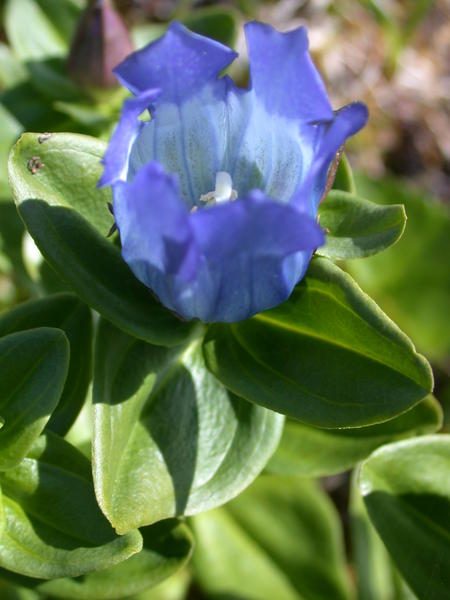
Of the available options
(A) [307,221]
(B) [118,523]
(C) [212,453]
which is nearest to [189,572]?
(C) [212,453]

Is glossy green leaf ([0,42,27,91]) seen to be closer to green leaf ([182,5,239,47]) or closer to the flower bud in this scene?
the flower bud

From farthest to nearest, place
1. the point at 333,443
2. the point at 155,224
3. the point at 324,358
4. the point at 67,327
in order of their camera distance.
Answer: the point at 333,443
the point at 67,327
the point at 324,358
the point at 155,224

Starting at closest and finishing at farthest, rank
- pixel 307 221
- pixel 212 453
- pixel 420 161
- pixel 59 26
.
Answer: pixel 307 221
pixel 212 453
pixel 59 26
pixel 420 161

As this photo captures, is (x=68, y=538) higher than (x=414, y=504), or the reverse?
→ (x=68, y=538)

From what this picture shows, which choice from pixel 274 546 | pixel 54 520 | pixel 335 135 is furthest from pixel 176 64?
pixel 274 546

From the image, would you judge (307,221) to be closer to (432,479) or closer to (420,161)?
(432,479)

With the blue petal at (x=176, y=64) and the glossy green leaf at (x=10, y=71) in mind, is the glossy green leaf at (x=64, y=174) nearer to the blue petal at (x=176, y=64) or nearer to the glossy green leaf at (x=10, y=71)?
the blue petal at (x=176, y=64)

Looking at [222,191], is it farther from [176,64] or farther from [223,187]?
[176,64]

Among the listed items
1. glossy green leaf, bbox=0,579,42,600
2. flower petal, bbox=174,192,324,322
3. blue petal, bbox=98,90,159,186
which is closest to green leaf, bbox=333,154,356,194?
flower petal, bbox=174,192,324,322
